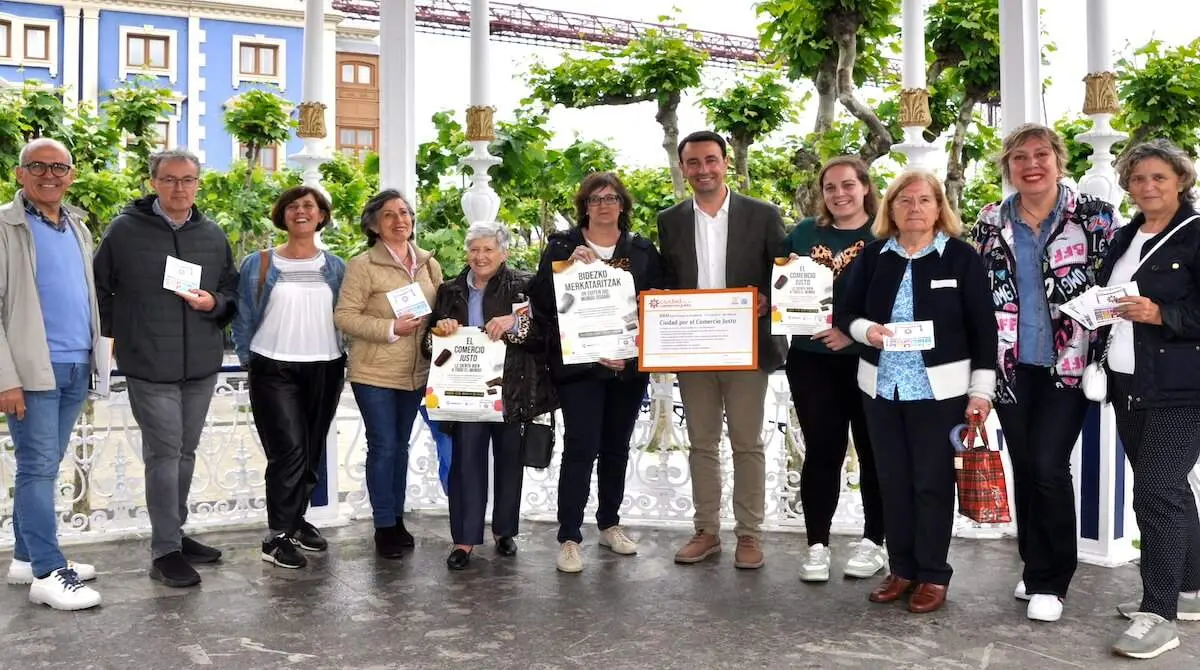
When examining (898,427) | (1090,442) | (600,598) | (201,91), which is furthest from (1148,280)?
(201,91)

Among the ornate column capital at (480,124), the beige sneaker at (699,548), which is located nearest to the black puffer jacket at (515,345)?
the beige sneaker at (699,548)

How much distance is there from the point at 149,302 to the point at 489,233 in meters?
1.31

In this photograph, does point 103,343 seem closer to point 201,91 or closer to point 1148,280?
point 1148,280

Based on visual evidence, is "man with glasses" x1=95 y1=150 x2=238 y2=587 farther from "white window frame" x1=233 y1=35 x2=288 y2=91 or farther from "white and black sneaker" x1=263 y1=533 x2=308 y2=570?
"white window frame" x1=233 y1=35 x2=288 y2=91

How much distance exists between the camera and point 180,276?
12.9ft

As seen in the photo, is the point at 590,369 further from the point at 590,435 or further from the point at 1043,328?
the point at 1043,328

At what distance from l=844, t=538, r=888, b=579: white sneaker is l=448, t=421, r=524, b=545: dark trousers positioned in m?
1.39

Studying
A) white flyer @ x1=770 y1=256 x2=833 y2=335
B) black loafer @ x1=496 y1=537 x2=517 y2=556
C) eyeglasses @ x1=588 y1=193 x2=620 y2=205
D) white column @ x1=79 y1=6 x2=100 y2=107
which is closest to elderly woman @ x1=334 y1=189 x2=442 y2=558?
black loafer @ x1=496 y1=537 x2=517 y2=556

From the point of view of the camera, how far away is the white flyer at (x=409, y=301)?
13.7 feet

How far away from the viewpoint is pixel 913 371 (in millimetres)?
3531

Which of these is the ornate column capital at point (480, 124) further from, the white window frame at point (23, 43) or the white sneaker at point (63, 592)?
the white window frame at point (23, 43)

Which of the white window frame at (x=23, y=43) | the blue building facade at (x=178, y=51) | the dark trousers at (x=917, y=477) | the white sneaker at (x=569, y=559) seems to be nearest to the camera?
the dark trousers at (x=917, y=477)

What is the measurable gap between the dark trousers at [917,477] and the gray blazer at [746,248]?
0.60 metres

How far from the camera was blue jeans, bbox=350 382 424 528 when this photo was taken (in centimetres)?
437
